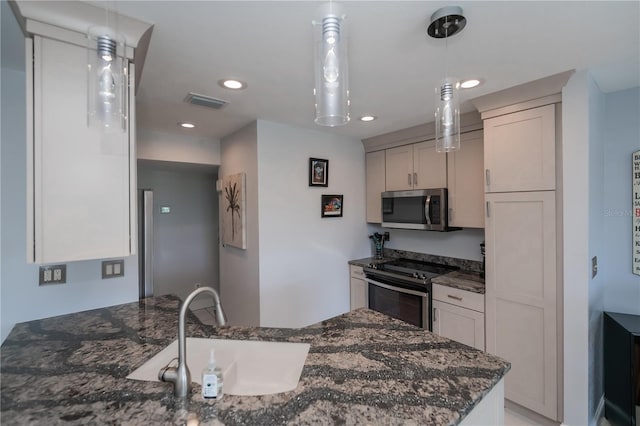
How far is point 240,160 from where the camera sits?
300 centimetres

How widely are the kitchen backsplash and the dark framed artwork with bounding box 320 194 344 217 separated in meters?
0.90

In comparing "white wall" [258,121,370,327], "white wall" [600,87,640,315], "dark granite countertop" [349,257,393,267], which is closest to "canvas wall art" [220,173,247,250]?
"white wall" [258,121,370,327]

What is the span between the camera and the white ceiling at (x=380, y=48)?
47.1 inches

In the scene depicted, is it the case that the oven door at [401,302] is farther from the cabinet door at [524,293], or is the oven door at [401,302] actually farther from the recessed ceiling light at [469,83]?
the recessed ceiling light at [469,83]

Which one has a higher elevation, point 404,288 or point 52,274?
point 52,274

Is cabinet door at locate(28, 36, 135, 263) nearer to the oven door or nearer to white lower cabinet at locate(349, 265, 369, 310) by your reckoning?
the oven door

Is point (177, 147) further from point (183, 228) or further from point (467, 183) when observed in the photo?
point (467, 183)

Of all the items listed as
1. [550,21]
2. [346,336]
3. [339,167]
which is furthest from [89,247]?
[339,167]

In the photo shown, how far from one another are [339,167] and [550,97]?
75.7 inches

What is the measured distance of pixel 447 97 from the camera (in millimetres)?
1244

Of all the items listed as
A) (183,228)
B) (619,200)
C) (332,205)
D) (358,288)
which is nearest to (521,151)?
(619,200)

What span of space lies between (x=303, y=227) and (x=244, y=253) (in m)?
0.66

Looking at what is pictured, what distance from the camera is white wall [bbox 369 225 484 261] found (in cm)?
292

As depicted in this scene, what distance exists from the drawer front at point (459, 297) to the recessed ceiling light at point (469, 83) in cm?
157
